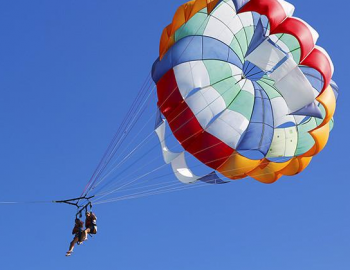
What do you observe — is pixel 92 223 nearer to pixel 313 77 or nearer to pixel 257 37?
pixel 257 37

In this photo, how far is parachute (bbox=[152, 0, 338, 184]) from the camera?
17.4 m

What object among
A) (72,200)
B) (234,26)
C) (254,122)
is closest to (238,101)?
(254,122)

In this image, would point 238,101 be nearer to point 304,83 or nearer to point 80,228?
point 304,83

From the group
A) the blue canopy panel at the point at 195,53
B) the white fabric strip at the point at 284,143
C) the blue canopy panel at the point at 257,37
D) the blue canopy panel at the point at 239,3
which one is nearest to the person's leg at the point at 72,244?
the blue canopy panel at the point at 195,53

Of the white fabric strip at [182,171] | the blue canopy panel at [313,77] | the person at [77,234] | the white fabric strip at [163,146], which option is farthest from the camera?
the white fabric strip at [163,146]

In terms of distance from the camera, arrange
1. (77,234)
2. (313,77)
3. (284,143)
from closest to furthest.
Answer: (77,234)
(313,77)
(284,143)

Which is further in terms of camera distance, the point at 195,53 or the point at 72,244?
the point at 195,53

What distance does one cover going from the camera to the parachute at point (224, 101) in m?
17.4

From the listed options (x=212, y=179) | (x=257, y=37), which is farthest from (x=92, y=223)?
(x=257, y=37)

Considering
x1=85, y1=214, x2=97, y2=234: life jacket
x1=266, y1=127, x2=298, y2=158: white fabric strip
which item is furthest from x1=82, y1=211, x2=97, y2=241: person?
x1=266, y1=127, x2=298, y2=158: white fabric strip

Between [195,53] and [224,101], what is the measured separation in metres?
1.30

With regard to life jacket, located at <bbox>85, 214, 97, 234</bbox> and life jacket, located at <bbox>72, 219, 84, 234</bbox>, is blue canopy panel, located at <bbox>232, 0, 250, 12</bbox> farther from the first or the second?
life jacket, located at <bbox>72, 219, 84, 234</bbox>

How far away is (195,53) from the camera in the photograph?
57.5 feet

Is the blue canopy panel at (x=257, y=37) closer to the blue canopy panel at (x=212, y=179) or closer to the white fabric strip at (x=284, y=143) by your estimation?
the white fabric strip at (x=284, y=143)
